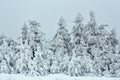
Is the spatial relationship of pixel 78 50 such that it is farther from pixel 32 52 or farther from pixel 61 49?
pixel 32 52

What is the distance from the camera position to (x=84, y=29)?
28047 millimetres

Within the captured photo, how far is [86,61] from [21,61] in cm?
853

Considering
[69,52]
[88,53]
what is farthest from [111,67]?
[69,52]

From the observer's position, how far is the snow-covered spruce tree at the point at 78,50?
24.4 metres

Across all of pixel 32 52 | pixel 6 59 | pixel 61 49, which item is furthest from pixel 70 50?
pixel 6 59

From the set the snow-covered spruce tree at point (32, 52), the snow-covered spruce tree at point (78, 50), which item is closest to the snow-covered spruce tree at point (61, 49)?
the snow-covered spruce tree at point (78, 50)

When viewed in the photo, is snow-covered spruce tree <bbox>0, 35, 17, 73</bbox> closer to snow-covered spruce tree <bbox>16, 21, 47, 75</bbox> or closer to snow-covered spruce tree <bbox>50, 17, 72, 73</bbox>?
snow-covered spruce tree <bbox>16, 21, 47, 75</bbox>

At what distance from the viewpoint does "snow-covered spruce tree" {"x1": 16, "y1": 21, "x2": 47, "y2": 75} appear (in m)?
22.2

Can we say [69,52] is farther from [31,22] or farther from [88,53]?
[31,22]

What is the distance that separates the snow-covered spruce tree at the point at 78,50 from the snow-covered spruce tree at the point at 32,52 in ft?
12.3

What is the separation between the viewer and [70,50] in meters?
28.9

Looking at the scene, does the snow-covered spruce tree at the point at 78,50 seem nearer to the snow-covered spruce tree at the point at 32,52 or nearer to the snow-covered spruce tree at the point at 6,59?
the snow-covered spruce tree at the point at 32,52

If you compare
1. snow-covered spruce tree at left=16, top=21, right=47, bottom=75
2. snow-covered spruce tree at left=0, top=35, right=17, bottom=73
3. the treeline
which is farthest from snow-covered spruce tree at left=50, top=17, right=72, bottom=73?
snow-covered spruce tree at left=0, top=35, right=17, bottom=73

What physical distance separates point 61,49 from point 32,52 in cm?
495
